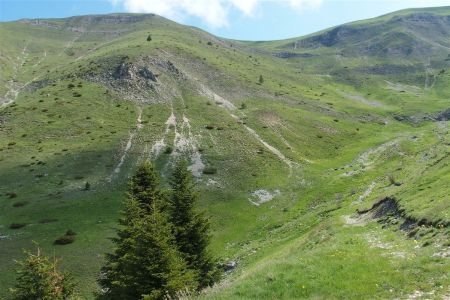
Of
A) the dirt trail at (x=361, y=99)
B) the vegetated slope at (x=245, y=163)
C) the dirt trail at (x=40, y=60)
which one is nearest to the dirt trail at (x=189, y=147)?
the vegetated slope at (x=245, y=163)

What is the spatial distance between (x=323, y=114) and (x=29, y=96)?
9758cm

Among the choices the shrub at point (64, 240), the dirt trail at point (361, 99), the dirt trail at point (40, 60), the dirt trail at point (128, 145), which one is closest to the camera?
the shrub at point (64, 240)

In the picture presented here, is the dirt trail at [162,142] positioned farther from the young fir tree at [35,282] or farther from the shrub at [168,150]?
the young fir tree at [35,282]

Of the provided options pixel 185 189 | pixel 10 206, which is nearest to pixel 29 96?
pixel 10 206

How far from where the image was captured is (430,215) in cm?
2733

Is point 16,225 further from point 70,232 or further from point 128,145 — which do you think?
point 128,145

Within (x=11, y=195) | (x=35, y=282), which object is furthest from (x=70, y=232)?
(x=35, y=282)

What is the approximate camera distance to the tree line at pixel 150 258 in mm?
23406

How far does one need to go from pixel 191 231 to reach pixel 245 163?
52.3 m

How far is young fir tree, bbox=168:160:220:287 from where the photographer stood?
3522 cm

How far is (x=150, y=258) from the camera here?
23.5m

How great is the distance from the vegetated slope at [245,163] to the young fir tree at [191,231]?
2832 millimetres

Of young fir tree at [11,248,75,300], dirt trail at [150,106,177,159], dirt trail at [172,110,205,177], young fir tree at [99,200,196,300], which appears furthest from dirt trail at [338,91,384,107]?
young fir tree at [11,248,75,300]

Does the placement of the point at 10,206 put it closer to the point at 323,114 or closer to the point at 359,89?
the point at 323,114
